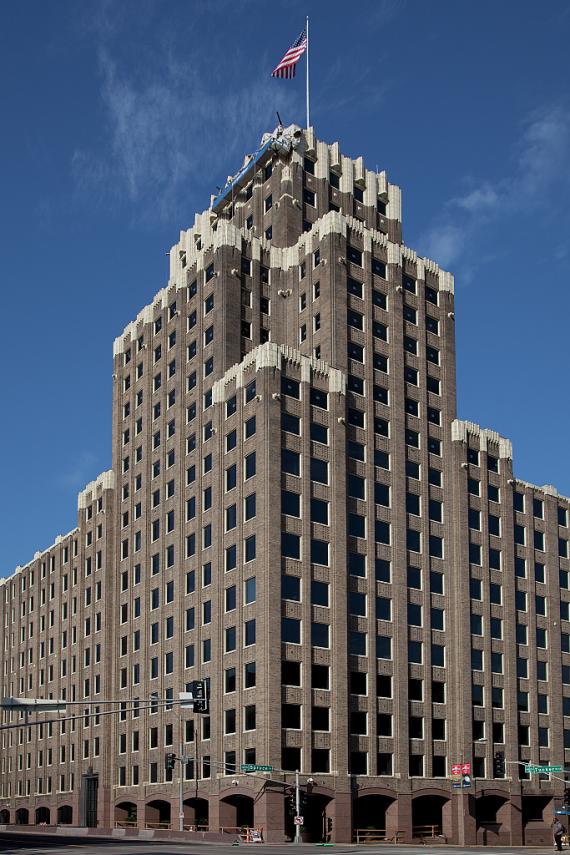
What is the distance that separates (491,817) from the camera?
92.5 metres

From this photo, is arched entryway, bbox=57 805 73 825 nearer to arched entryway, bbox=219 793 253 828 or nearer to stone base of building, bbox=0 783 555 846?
stone base of building, bbox=0 783 555 846

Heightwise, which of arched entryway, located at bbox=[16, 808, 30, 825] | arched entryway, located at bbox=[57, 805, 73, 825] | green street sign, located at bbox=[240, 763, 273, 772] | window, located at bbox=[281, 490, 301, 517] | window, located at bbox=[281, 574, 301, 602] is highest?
Result: window, located at bbox=[281, 490, 301, 517]

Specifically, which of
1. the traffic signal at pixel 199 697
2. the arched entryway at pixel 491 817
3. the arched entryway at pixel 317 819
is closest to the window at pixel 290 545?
the arched entryway at pixel 317 819

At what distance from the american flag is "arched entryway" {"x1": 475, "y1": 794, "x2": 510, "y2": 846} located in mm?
62331

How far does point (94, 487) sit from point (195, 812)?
39.3m

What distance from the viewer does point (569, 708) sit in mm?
102500

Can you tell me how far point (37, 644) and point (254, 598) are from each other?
56.5m

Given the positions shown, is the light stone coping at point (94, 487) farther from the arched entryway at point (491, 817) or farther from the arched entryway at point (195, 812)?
the arched entryway at point (491, 817)

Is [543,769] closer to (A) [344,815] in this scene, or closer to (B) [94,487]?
(A) [344,815]

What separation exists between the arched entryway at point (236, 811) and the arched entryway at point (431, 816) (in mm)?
13264

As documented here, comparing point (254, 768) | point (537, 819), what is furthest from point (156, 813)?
point (537, 819)

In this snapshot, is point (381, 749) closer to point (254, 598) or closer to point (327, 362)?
point (254, 598)

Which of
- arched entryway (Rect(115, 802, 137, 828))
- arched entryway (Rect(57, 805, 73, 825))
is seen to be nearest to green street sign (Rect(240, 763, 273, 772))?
arched entryway (Rect(115, 802, 137, 828))

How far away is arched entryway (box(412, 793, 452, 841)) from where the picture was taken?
86.4 meters
